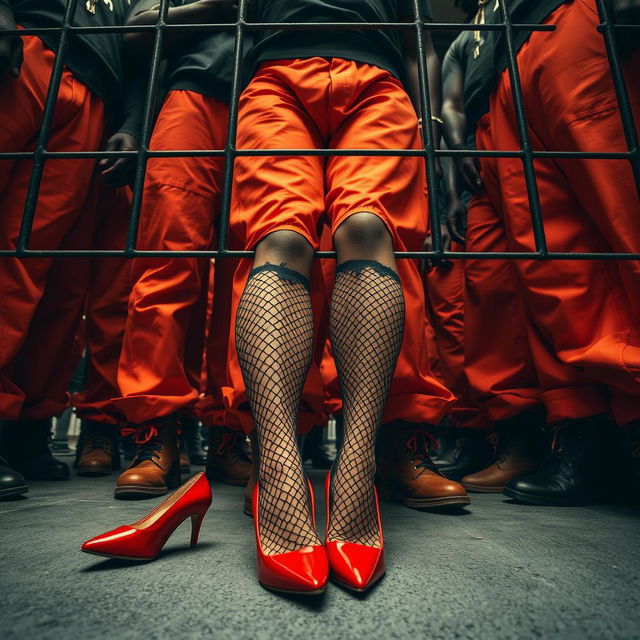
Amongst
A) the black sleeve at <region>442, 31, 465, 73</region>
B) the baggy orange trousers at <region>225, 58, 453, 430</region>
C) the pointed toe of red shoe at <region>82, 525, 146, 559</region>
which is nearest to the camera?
the pointed toe of red shoe at <region>82, 525, 146, 559</region>

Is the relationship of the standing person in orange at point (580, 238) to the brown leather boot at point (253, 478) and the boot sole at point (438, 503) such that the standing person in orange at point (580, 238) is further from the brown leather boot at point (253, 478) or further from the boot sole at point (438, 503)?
the brown leather boot at point (253, 478)

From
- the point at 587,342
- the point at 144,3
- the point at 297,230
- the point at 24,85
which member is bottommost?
the point at 587,342

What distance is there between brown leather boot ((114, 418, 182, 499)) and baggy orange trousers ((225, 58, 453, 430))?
0.27 meters

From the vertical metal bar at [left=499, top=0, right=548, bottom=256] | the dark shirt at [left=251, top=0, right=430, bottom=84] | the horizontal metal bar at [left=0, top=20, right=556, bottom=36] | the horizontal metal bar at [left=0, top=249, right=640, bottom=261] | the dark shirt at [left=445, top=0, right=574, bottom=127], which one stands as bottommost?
the horizontal metal bar at [left=0, top=249, right=640, bottom=261]

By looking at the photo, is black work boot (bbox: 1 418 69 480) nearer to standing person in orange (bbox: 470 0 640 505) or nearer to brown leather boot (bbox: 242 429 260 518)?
brown leather boot (bbox: 242 429 260 518)

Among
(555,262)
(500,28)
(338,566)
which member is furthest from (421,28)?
(338,566)

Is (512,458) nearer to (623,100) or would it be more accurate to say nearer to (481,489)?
(481,489)

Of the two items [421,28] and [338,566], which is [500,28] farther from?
[338,566]

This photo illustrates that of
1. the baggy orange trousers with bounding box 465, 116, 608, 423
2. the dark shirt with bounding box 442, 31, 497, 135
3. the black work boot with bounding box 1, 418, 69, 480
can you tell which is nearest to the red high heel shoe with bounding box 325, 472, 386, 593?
the baggy orange trousers with bounding box 465, 116, 608, 423

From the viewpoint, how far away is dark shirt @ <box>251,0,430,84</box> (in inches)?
39.5

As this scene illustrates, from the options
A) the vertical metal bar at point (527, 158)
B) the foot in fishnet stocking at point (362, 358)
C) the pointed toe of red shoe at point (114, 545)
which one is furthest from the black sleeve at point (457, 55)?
the pointed toe of red shoe at point (114, 545)

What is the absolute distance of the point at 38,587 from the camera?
1.73 ft

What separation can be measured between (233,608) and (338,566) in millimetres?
139

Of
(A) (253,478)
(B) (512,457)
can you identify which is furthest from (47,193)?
(B) (512,457)
